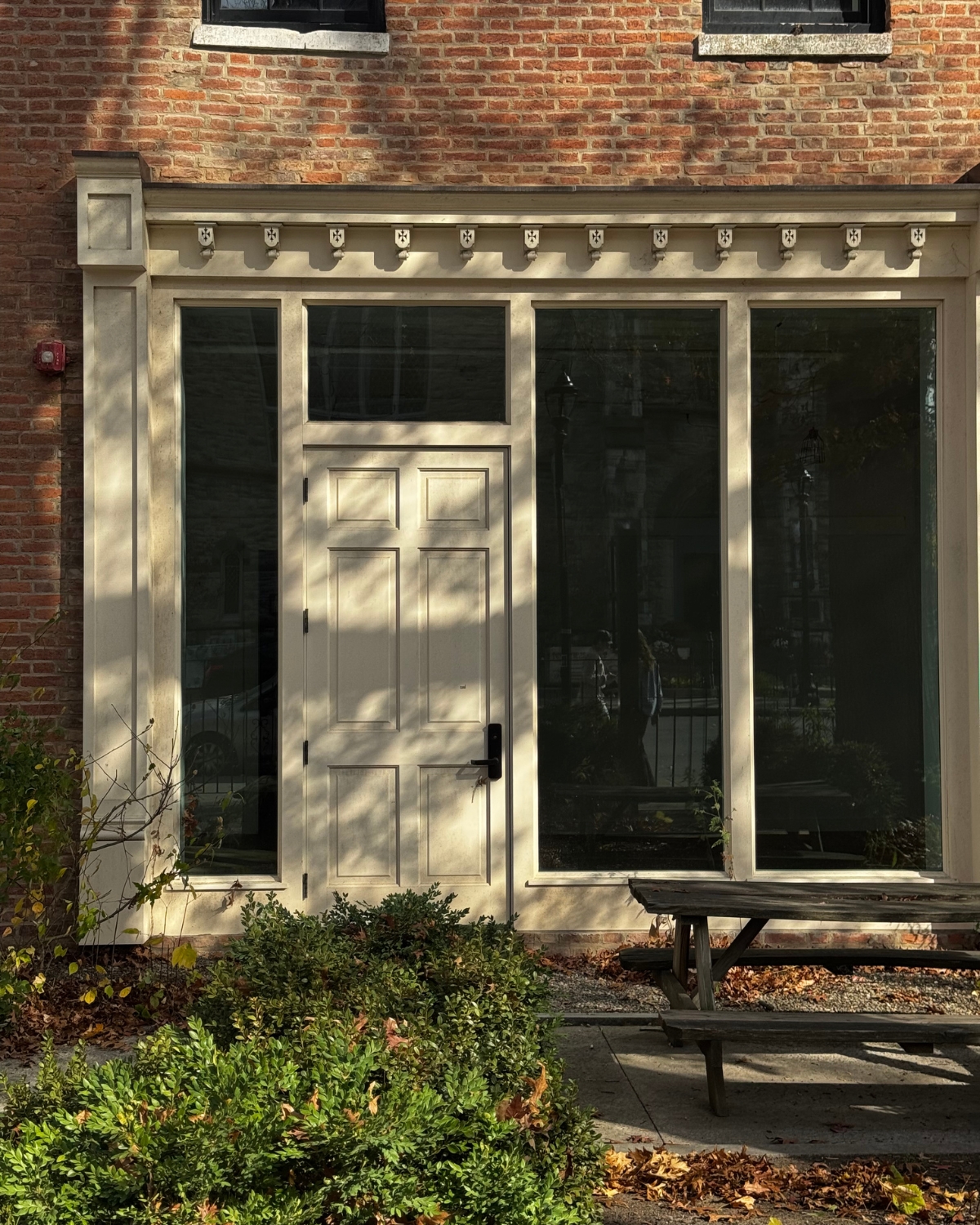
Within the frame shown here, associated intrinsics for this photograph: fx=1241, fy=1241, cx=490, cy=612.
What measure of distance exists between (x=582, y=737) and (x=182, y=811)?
239 cm

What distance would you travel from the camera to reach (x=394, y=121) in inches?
289

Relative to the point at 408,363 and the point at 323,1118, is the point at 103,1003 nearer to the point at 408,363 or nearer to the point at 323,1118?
the point at 323,1118

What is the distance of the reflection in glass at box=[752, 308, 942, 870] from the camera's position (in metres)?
7.46

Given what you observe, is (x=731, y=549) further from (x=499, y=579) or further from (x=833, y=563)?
(x=499, y=579)

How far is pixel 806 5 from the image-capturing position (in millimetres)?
7609

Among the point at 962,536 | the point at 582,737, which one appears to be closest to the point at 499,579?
the point at 582,737

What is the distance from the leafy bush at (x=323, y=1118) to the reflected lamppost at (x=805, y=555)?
3830 millimetres

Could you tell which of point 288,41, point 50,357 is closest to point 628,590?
point 50,357

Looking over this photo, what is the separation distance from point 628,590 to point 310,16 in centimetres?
393

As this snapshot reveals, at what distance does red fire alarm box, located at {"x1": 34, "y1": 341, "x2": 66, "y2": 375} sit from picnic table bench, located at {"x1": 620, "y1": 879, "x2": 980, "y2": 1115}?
4.34m

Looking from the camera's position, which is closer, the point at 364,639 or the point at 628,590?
the point at 364,639

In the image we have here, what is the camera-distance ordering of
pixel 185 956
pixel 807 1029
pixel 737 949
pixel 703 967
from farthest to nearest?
pixel 185 956
pixel 737 949
pixel 703 967
pixel 807 1029

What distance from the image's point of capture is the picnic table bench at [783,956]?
468 centimetres

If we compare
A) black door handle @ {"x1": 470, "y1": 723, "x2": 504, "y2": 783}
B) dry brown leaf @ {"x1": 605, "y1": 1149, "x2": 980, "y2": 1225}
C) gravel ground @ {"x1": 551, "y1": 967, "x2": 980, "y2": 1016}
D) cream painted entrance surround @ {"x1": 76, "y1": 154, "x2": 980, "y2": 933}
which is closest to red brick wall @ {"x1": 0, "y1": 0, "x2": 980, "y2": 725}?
cream painted entrance surround @ {"x1": 76, "y1": 154, "x2": 980, "y2": 933}
